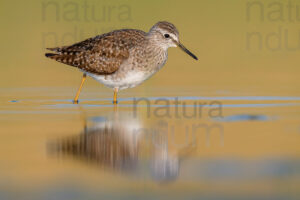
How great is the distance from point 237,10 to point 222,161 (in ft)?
71.6

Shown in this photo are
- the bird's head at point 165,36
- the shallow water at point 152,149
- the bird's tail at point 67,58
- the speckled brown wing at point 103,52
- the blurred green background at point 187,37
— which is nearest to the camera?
the shallow water at point 152,149

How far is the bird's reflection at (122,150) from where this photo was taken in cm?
788

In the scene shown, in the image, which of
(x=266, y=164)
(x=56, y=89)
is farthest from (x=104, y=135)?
(x=56, y=89)

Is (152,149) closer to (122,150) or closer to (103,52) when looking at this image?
(122,150)

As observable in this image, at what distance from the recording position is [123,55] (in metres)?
14.5

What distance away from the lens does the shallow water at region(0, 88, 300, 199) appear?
6.98 metres

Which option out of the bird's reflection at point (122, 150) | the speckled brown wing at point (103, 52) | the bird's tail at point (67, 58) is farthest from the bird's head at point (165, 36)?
the bird's reflection at point (122, 150)

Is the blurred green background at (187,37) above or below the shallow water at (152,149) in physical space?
above

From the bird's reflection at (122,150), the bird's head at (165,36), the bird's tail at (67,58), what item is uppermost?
the bird's head at (165,36)

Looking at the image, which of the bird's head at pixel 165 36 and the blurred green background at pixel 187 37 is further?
the blurred green background at pixel 187 37

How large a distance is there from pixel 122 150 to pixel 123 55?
5.85 metres

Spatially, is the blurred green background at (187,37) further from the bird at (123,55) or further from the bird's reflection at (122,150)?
the bird's reflection at (122,150)

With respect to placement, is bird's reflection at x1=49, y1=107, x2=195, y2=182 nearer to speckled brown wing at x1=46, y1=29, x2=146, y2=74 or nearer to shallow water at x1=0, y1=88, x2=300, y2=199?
shallow water at x1=0, y1=88, x2=300, y2=199

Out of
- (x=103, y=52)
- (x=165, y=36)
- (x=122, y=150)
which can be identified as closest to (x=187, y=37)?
(x=165, y=36)
